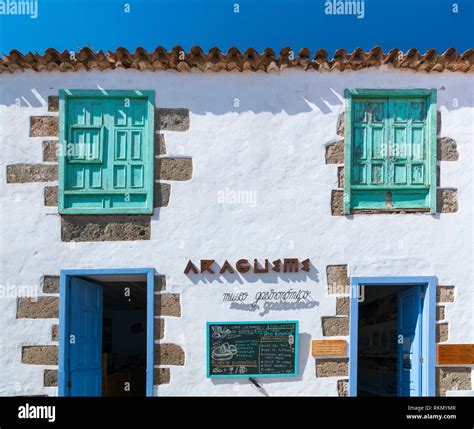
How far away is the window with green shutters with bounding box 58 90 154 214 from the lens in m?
6.33

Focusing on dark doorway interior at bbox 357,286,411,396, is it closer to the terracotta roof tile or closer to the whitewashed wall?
the whitewashed wall

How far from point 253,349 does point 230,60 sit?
3.27m

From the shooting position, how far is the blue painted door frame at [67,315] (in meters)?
6.10

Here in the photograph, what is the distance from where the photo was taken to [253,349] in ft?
20.3

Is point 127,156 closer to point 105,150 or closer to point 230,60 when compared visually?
point 105,150

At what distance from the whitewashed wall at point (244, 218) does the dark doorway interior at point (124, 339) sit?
6.32 feet

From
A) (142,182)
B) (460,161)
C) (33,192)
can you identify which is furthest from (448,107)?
(33,192)

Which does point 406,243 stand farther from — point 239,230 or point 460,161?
point 239,230

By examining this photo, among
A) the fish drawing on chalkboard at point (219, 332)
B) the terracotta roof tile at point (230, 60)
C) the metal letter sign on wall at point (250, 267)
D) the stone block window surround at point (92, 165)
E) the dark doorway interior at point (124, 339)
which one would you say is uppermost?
the terracotta roof tile at point (230, 60)

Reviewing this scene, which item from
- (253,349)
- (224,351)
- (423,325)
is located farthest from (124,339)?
(423,325)

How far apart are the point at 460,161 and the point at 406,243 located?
115 centimetres

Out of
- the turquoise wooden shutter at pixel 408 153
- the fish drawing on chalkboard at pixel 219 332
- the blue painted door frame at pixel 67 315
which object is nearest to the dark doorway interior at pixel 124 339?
the blue painted door frame at pixel 67 315

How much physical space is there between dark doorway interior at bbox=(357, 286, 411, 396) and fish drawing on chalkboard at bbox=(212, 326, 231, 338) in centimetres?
274

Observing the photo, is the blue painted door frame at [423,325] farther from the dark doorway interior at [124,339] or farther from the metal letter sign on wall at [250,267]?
the dark doorway interior at [124,339]
